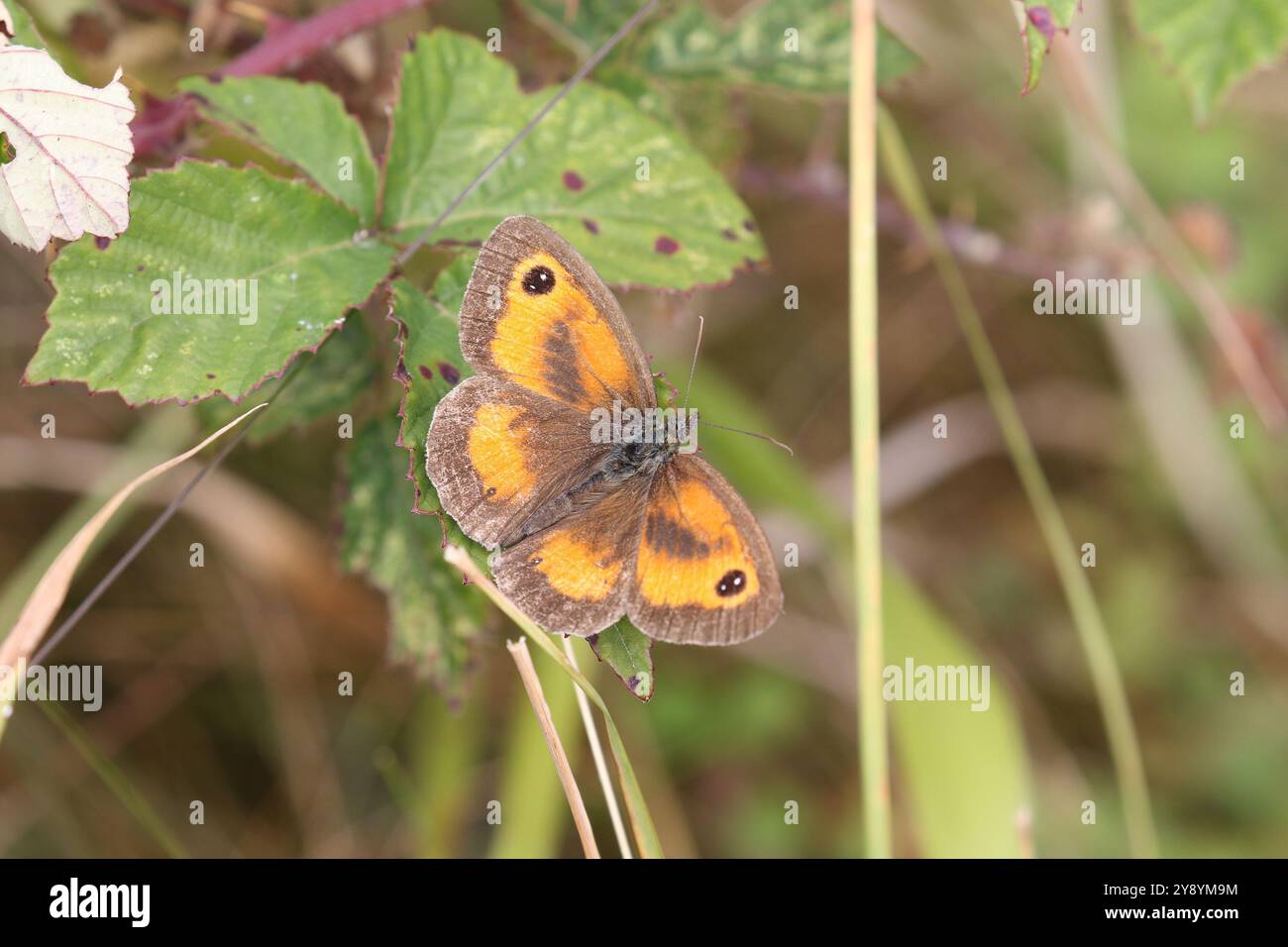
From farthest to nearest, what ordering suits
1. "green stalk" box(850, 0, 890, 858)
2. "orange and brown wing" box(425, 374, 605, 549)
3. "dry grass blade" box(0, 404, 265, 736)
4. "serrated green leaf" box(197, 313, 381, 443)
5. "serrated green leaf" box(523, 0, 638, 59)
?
"serrated green leaf" box(523, 0, 638, 59) → "serrated green leaf" box(197, 313, 381, 443) → "green stalk" box(850, 0, 890, 858) → "orange and brown wing" box(425, 374, 605, 549) → "dry grass blade" box(0, 404, 265, 736)

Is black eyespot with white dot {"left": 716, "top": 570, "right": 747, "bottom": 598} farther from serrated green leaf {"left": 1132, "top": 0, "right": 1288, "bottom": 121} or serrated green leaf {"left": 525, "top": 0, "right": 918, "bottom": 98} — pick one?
serrated green leaf {"left": 1132, "top": 0, "right": 1288, "bottom": 121}

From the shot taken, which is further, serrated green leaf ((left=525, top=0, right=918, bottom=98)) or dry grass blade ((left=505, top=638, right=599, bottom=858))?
serrated green leaf ((left=525, top=0, right=918, bottom=98))

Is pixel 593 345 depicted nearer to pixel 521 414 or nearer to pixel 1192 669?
pixel 521 414

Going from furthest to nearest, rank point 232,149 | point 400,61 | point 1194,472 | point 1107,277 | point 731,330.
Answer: point 731,330 → point 1194,472 → point 1107,277 → point 232,149 → point 400,61

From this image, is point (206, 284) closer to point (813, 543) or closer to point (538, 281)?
point (538, 281)

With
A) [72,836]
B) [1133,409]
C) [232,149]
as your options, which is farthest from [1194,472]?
[72,836]

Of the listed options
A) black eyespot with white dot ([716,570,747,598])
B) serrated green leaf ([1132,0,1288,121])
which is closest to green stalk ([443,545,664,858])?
black eyespot with white dot ([716,570,747,598])
